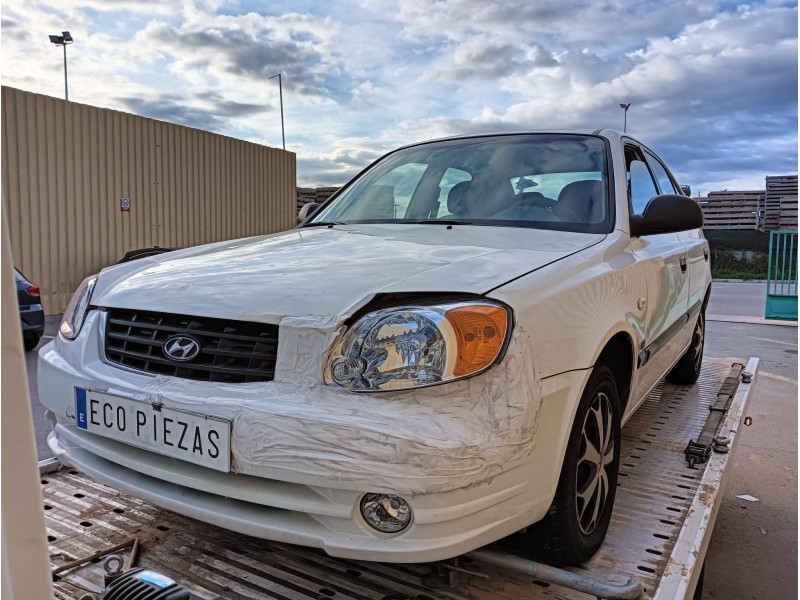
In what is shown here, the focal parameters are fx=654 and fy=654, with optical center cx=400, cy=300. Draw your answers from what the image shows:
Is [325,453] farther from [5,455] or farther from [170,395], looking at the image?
[5,455]

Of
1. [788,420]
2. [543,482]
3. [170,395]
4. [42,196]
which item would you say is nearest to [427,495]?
[543,482]

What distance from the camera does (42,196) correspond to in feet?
33.9

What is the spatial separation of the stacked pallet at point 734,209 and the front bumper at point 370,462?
29.4 meters

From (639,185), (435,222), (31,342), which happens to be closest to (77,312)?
(435,222)

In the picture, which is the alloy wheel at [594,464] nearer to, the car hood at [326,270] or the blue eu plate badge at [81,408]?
the car hood at [326,270]

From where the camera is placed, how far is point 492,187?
2725 millimetres

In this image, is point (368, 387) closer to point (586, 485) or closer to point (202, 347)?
point (202, 347)

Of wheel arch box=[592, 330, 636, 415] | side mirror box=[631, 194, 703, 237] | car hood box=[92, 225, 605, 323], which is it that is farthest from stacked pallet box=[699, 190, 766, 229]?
car hood box=[92, 225, 605, 323]

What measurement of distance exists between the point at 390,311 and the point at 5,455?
0.93 meters

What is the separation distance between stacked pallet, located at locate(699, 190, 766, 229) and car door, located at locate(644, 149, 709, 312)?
1036 inches

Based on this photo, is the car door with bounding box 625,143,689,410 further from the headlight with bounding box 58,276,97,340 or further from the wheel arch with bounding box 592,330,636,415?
the headlight with bounding box 58,276,97,340

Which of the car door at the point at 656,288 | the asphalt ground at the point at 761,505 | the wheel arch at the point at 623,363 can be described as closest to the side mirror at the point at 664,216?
the car door at the point at 656,288

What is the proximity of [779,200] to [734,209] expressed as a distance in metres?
2.60

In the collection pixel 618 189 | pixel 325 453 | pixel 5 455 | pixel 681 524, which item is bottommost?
pixel 681 524
